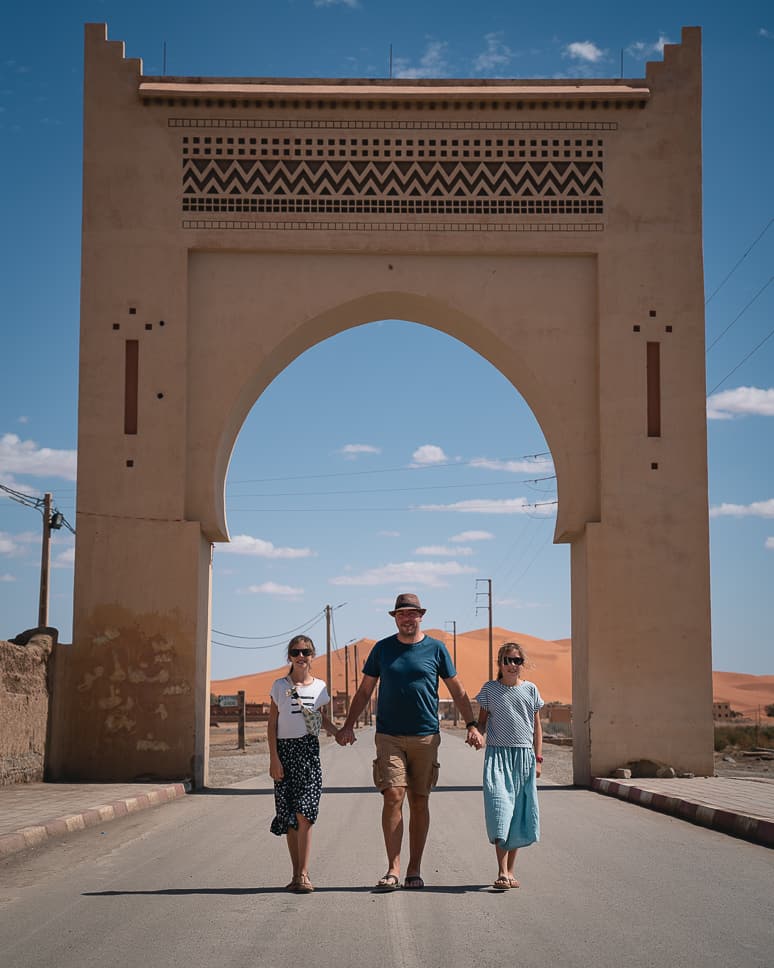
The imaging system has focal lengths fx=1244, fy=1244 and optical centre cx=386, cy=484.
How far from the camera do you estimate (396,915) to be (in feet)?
20.8

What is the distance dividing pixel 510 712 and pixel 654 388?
963 cm

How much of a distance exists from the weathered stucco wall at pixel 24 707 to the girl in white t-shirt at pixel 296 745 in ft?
23.8

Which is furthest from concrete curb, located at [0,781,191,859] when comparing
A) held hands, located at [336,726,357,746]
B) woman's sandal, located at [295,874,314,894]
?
held hands, located at [336,726,357,746]

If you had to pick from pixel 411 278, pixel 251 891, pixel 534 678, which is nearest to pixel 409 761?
pixel 251 891

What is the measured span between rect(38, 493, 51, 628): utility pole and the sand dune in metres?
57.1

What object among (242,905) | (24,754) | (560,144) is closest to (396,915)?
(242,905)

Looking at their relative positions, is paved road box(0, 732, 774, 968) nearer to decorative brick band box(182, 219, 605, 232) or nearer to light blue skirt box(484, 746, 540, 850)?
light blue skirt box(484, 746, 540, 850)

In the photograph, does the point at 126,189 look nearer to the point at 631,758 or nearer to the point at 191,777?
the point at 191,777

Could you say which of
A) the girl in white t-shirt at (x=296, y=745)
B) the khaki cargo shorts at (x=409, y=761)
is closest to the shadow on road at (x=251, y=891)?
the girl in white t-shirt at (x=296, y=745)

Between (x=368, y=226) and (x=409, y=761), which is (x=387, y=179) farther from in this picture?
(x=409, y=761)

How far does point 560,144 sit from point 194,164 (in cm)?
495

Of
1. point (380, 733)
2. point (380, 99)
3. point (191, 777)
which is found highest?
point (380, 99)

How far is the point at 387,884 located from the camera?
713cm

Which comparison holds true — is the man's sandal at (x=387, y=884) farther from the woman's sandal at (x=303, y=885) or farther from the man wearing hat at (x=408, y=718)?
the woman's sandal at (x=303, y=885)
